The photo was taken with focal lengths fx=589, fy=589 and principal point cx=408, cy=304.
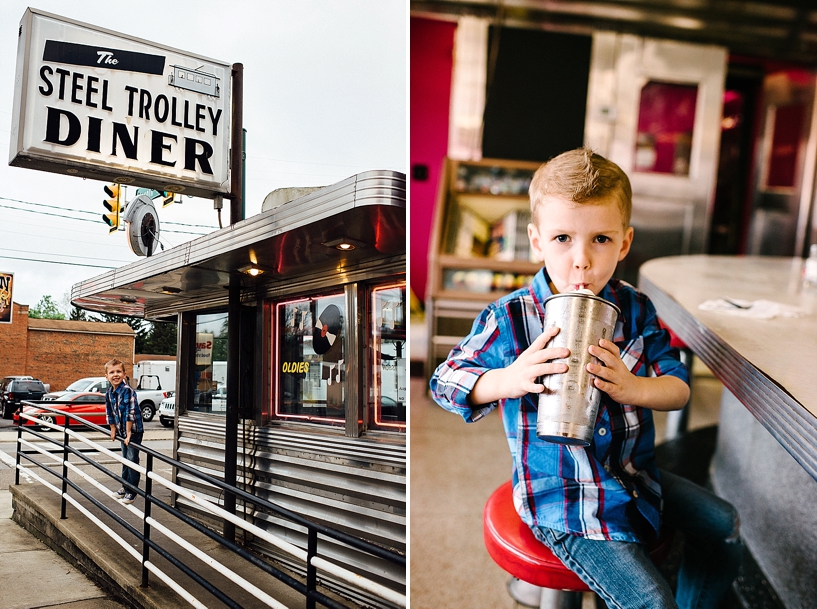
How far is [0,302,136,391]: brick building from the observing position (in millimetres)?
1626

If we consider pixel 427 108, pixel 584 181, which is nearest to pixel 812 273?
pixel 584 181

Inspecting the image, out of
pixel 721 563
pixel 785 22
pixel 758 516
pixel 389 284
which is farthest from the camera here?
pixel 785 22

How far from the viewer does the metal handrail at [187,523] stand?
4.42ft

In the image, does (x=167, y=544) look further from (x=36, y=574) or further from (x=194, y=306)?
(x=194, y=306)

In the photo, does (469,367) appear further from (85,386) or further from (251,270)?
(85,386)

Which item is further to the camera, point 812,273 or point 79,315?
point 812,273

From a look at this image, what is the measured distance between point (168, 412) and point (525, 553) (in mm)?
1031

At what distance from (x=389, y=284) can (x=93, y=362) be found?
86 centimetres

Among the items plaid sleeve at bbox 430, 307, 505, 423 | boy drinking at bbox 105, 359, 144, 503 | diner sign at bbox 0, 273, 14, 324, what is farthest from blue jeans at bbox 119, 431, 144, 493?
plaid sleeve at bbox 430, 307, 505, 423

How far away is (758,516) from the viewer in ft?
6.02

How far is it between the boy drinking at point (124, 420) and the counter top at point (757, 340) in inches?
57.3

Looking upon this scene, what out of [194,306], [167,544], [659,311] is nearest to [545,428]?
[659,311]

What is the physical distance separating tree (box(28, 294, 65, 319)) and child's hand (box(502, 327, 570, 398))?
1367mm

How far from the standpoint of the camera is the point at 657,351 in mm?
1073
